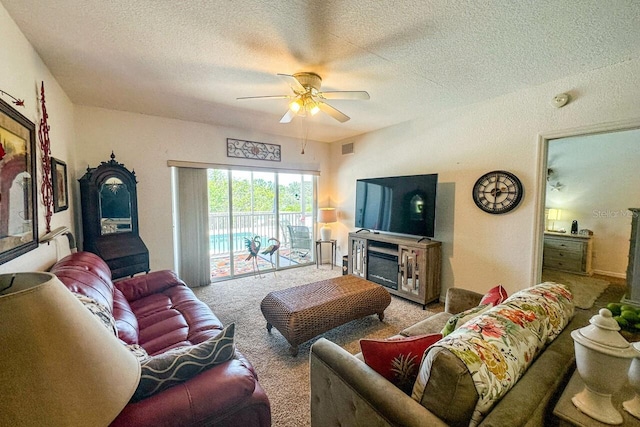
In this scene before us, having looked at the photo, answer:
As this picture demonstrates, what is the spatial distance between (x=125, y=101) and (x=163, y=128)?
613 mm

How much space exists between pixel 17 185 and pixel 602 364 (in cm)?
283

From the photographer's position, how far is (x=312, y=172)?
4992 millimetres

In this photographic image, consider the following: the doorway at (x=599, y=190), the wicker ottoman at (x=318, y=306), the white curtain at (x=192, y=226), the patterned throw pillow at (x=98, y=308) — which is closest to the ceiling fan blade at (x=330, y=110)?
the wicker ottoman at (x=318, y=306)

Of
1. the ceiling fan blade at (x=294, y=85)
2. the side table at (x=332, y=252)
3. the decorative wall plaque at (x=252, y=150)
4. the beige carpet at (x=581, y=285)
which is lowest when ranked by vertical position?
the beige carpet at (x=581, y=285)

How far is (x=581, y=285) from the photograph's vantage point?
392 centimetres

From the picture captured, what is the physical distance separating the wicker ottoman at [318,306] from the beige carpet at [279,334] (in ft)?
0.52

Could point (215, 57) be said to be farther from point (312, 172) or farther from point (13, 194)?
point (312, 172)

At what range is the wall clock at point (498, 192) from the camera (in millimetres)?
2773

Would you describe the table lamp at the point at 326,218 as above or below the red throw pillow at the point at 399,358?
above

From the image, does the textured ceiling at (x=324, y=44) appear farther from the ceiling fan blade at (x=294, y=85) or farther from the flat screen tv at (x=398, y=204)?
the flat screen tv at (x=398, y=204)

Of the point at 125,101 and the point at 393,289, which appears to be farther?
the point at 393,289

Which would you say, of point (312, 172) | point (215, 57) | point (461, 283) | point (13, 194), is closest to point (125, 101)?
point (215, 57)

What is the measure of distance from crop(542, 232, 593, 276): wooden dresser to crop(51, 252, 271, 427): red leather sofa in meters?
5.17

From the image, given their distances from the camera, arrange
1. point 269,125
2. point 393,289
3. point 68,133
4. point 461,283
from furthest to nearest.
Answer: point 269,125
point 393,289
point 461,283
point 68,133
